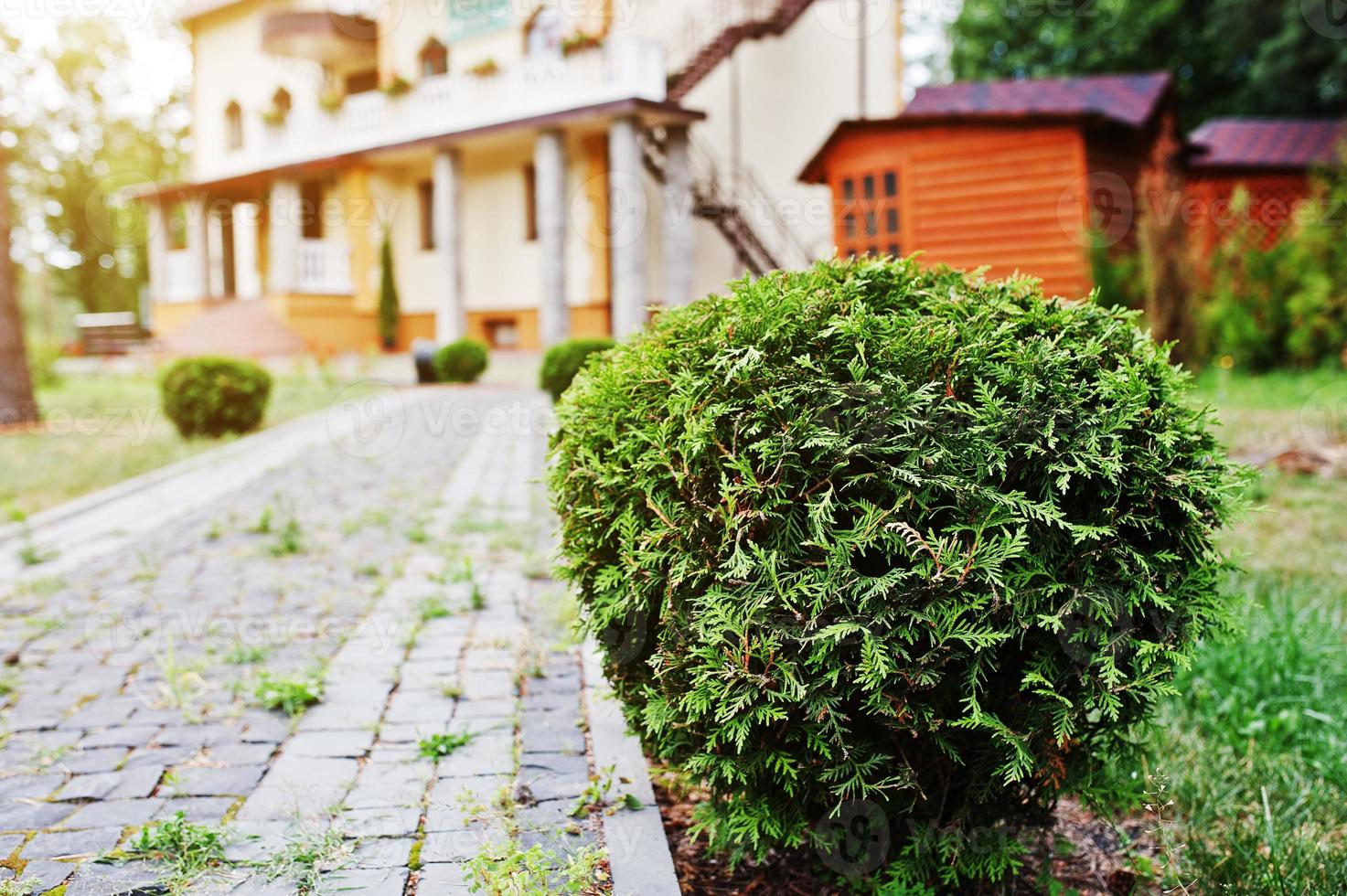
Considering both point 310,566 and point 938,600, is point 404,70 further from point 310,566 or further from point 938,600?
point 938,600

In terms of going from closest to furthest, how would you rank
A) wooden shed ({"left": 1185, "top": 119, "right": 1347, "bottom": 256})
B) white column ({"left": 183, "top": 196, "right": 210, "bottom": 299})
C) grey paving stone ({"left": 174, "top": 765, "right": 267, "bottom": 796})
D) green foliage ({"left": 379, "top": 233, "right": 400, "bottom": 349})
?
grey paving stone ({"left": 174, "top": 765, "right": 267, "bottom": 796}) → wooden shed ({"left": 1185, "top": 119, "right": 1347, "bottom": 256}) → green foliage ({"left": 379, "top": 233, "right": 400, "bottom": 349}) → white column ({"left": 183, "top": 196, "right": 210, "bottom": 299})

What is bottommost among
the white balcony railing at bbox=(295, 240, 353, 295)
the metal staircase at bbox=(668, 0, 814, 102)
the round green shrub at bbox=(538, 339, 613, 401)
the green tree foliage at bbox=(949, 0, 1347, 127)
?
the round green shrub at bbox=(538, 339, 613, 401)

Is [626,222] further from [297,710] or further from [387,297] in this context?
[297,710]

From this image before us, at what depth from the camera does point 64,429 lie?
41.4 feet

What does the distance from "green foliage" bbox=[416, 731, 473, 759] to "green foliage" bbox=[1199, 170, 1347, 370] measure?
14.0 m

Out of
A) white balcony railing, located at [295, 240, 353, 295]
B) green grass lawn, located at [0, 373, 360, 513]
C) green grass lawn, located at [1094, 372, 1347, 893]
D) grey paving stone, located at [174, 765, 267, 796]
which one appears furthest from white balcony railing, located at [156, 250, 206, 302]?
green grass lawn, located at [1094, 372, 1347, 893]

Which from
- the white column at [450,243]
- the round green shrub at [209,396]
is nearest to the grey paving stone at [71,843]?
the round green shrub at [209,396]

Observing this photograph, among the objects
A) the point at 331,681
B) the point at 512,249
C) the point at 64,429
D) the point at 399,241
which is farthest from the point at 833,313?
the point at 399,241

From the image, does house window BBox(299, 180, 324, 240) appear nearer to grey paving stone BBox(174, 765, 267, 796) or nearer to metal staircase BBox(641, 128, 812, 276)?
metal staircase BBox(641, 128, 812, 276)

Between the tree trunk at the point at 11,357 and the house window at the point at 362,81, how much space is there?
1132 cm

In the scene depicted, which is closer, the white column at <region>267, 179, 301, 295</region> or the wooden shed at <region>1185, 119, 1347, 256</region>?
the wooden shed at <region>1185, 119, 1347, 256</region>

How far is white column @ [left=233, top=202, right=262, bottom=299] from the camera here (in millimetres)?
23438

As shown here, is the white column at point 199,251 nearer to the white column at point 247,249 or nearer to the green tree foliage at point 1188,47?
the white column at point 247,249

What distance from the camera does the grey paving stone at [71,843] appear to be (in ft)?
8.26
